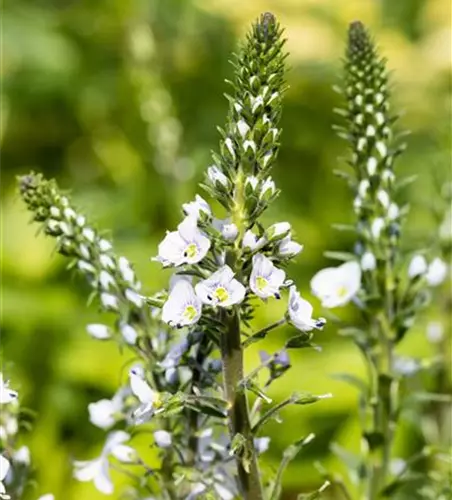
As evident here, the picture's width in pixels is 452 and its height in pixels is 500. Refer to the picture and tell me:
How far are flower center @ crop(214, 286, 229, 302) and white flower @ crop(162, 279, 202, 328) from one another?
0.01 metres

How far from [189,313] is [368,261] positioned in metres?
0.27

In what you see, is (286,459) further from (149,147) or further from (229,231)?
(149,147)

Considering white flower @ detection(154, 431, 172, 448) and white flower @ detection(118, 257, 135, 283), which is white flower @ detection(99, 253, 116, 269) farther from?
white flower @ detection(154, 431, 172, 448)

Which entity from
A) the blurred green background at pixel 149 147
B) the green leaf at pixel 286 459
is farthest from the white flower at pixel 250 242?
the blurred green background at pixel 149 147

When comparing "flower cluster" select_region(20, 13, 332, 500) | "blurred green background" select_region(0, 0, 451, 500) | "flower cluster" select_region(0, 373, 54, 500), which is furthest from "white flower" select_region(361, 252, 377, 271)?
"blurred green background" select_region(0, 0, 451, 500)

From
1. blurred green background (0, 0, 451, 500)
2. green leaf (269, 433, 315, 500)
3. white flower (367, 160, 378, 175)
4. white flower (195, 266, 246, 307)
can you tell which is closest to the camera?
white flower (195, 266, 246, 307)

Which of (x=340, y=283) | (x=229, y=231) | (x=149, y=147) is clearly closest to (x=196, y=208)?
(x=229, y=231)

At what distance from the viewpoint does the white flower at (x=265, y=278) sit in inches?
19.7

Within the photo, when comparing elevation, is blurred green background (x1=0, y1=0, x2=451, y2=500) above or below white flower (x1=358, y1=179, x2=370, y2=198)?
above

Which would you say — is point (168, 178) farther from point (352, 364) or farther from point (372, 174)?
point (372, 174)

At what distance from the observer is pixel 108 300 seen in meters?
0.66

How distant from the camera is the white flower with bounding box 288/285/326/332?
0.52 m

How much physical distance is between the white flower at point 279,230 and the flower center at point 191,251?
0.13 feet

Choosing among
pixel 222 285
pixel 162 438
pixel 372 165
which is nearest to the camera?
pixel 222 285
